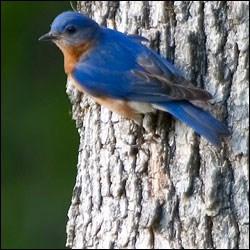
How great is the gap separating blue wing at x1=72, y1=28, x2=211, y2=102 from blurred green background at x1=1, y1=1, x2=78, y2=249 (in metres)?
3.73

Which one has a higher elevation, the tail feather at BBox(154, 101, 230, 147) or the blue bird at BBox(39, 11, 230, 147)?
the blue bird at BBox(39, 11, 230, 147)

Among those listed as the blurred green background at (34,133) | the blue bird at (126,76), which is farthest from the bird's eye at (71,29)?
the blurred green background at (34,133)

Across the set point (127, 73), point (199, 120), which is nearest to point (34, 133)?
point (127, 73)

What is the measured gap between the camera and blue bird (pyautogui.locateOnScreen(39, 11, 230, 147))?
5363 mm

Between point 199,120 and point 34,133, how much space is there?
15.1 ft

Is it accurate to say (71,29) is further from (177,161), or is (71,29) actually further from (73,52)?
(177,161)

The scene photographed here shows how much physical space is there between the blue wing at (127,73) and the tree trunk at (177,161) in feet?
0.38

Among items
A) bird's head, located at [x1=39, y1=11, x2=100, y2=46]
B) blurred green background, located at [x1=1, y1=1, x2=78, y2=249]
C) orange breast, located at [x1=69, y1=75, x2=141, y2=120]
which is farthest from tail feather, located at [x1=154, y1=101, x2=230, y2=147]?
blurred green background, located at [x1=1, y1=1, x2=78, y2=249]

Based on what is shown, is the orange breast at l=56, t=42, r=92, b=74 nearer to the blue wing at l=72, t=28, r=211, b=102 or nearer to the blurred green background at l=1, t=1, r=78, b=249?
the blue wing at l=72, t=28, r=211, b=102

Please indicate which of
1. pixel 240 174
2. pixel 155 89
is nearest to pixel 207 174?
pixel 240 174

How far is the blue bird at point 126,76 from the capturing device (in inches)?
211

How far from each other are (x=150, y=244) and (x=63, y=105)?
14.0 feet

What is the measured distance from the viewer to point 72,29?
606 cm

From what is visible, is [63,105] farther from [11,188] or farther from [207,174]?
[207,174]
